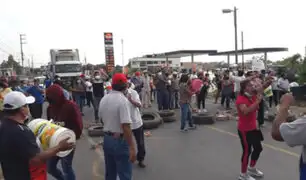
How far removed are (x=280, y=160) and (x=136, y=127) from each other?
302 centimetres

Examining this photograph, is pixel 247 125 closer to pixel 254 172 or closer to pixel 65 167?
pixel 254 172

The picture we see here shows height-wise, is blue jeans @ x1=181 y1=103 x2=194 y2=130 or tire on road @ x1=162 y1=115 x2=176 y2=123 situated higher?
blue jeans @ x1=181 y1=103 x2=194 y2=130

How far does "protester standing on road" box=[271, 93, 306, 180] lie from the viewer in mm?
2580

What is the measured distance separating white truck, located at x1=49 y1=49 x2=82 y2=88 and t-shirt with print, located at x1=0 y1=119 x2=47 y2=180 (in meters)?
27.0

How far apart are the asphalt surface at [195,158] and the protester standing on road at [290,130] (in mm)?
2849

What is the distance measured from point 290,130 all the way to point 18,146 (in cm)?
227

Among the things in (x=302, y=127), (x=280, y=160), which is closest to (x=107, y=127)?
(x=302, y=127)

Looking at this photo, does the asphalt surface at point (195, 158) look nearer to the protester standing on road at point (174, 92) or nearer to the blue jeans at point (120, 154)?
the blue jeans at point (120, 154)

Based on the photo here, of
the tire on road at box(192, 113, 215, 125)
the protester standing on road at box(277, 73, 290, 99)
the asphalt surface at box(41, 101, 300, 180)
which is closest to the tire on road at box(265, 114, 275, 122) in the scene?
the asphalt surface at box(41, 101, 300, 180)

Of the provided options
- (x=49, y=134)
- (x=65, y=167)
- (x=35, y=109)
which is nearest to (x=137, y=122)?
(x=65, y=167)

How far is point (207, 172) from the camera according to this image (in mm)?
5762

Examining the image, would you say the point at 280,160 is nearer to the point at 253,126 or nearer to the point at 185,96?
the point at 253,126

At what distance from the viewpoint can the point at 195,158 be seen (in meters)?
6.68

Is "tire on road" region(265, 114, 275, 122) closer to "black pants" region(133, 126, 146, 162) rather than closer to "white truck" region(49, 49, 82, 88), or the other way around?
"black pants" region(133, 126, 146, 162)
